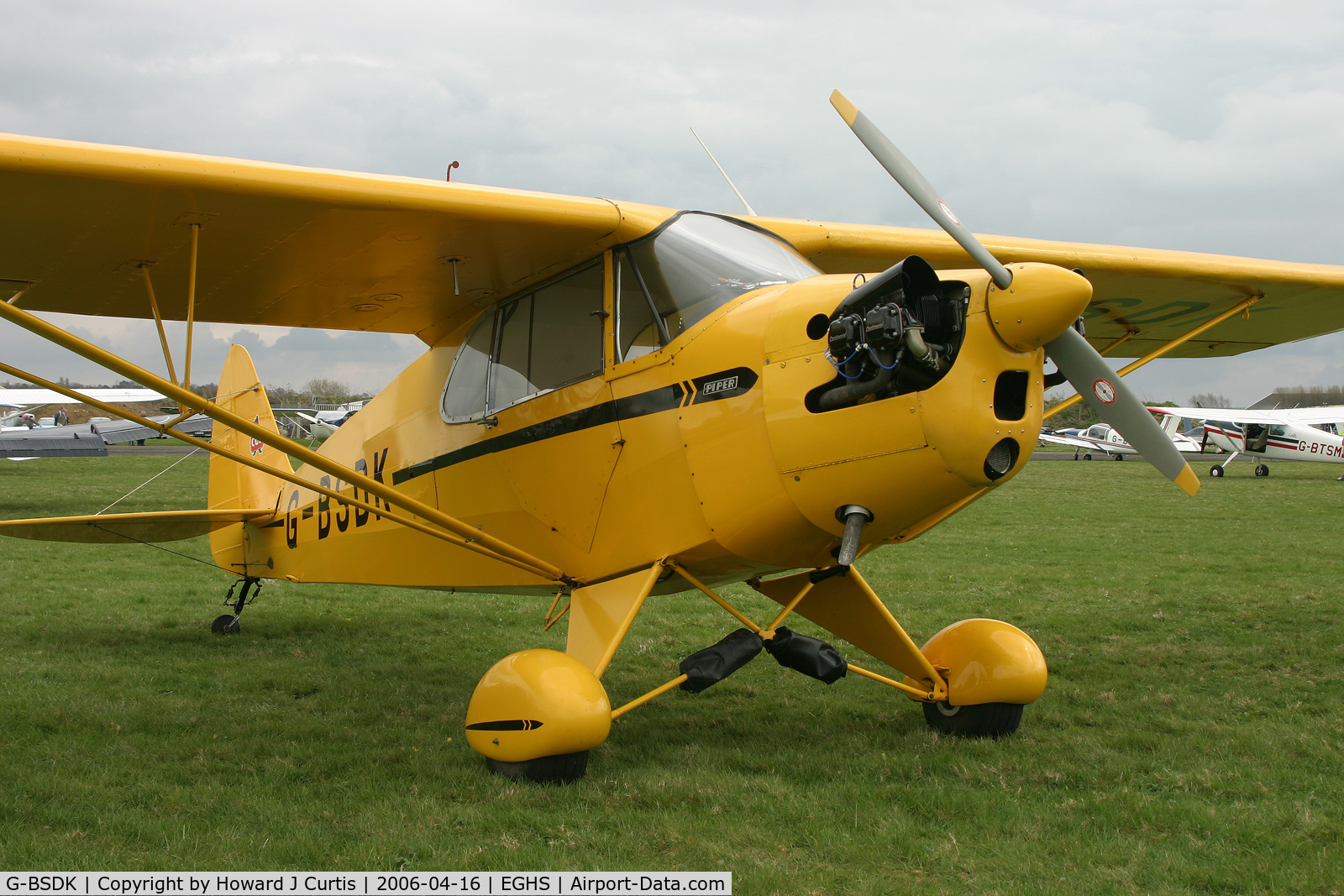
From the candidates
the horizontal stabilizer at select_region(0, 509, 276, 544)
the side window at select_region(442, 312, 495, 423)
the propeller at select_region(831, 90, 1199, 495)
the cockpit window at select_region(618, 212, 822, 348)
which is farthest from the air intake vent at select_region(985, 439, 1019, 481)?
the horizontal stabilizer at select_region(0, 509, 276, 544)

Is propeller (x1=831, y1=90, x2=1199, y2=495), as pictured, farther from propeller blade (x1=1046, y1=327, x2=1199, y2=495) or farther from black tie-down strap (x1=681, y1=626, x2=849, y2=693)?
black tie-down strap (x1=681, y1=626, x2=849, y2=693)

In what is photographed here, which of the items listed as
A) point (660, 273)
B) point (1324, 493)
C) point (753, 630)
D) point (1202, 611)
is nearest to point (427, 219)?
point (660, 273)

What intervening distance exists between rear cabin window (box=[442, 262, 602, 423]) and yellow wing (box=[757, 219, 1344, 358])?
1.54 m

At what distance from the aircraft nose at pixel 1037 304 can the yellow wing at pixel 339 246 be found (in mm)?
1879

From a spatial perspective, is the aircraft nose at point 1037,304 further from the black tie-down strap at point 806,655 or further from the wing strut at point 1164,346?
the black tie-down strap at point 806,655

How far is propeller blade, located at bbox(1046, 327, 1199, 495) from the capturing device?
12.9ft

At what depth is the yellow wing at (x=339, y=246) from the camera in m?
4.15

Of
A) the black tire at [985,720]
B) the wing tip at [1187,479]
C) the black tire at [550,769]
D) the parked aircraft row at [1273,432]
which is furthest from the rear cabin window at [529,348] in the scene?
the parked aircraft row at [1273,432]

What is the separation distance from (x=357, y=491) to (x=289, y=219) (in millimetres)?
2710

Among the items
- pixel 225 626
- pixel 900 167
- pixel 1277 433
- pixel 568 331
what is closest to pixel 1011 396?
pixel 900 167

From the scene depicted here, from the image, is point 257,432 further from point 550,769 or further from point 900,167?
point 900,167

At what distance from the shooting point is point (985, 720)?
506 centimetres

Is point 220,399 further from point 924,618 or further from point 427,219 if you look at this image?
point 924,618

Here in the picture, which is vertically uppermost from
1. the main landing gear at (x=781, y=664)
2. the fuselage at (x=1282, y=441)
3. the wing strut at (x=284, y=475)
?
the fuselage at (x=1282, y=441)
